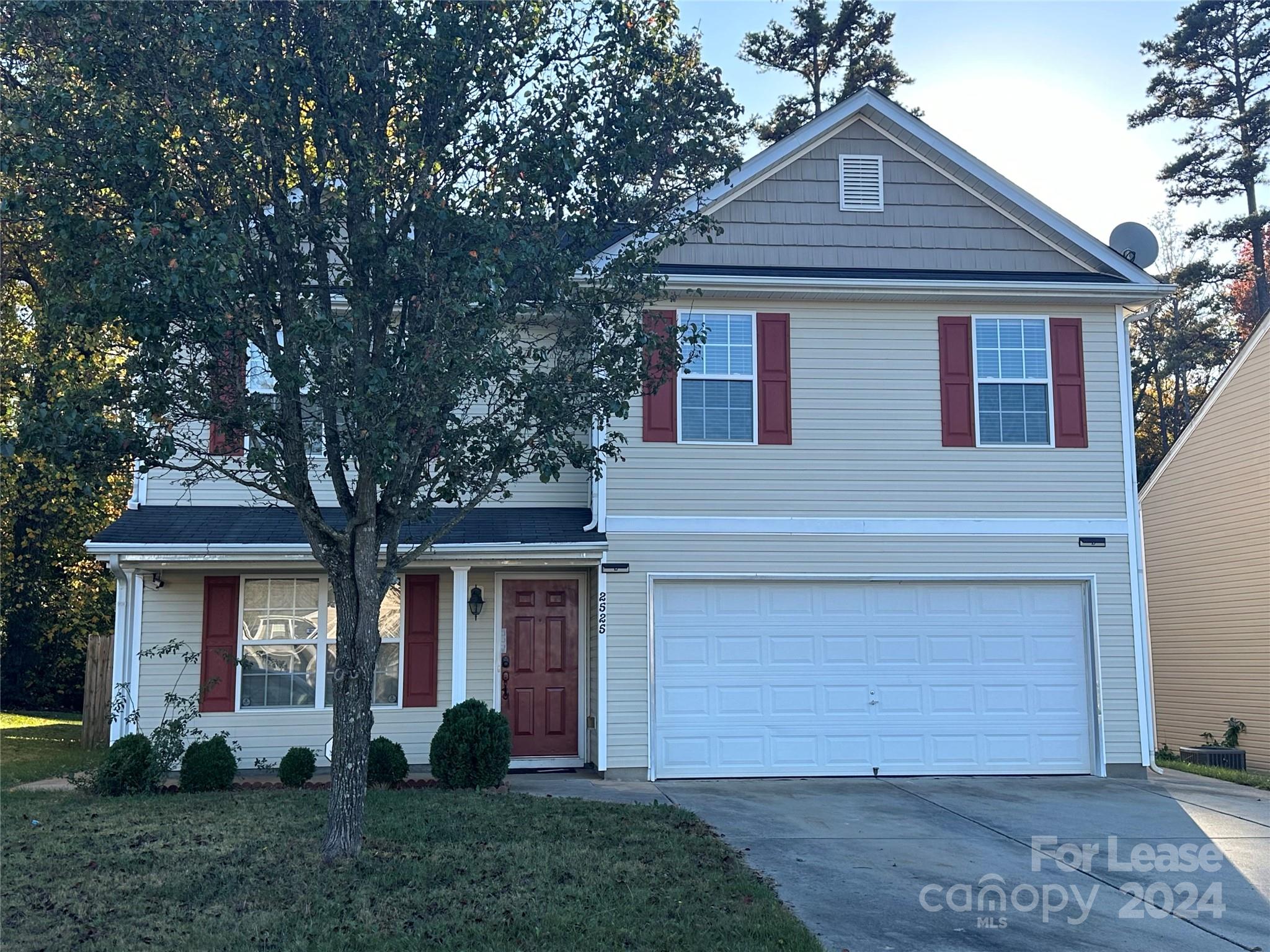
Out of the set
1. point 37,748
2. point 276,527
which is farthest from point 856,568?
point 37,748

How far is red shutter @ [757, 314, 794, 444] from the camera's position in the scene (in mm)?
11875

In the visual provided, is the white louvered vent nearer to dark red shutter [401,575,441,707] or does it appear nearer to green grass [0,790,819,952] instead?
dark red shutter [401,575,441,707]

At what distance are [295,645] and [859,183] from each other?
8422mm

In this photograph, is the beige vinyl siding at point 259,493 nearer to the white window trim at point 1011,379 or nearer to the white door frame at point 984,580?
the white door frame at point 984,580

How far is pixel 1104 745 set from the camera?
11.7 metres

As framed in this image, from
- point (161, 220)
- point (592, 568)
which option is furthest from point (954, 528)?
point (161, 220)

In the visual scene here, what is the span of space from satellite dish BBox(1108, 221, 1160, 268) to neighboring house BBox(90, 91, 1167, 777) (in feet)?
1.91

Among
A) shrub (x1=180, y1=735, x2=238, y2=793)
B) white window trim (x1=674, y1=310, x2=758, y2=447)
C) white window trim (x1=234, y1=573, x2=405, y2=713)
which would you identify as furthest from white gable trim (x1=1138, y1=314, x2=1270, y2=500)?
shrub (x1=180, y1=735, x2=238, y2=793)

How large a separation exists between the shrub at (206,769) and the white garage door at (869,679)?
4361 millimetres

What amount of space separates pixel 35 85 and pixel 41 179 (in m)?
0.75

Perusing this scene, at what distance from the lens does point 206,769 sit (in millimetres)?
10203

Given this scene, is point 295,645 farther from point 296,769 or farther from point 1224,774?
point 1224,774

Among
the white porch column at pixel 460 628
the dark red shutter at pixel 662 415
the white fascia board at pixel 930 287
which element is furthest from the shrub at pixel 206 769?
the white fascia board at pixel 930 287

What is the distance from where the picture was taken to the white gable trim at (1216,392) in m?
16.0
